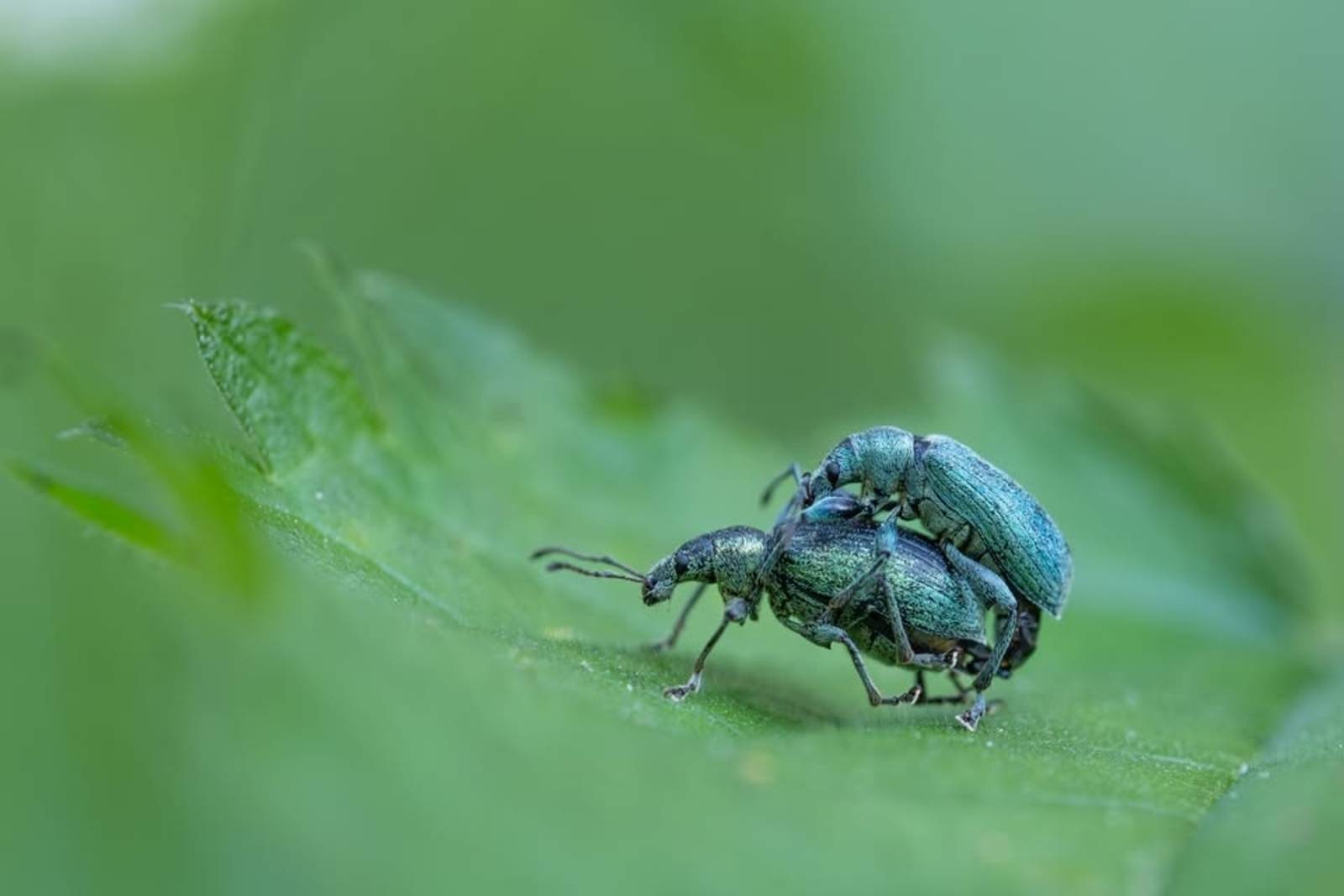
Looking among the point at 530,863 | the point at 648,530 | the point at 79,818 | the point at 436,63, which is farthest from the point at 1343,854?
the point at 436,63

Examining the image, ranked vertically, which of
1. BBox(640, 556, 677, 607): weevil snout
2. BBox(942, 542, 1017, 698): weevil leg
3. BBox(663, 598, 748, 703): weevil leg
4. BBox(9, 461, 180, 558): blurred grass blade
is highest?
→ BBox(942, 542, 1017, 698): weevil leg

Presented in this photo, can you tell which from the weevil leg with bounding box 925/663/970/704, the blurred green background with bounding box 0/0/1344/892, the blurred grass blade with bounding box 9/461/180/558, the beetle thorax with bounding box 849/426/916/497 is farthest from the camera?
the blurred green background with bounding box 0/0/1344/892

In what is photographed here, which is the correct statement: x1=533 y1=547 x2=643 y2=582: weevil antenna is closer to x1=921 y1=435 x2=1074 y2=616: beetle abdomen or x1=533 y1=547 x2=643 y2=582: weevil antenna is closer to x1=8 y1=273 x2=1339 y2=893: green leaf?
x1=8 y1=273 x2=1339 y2=893: green leaf

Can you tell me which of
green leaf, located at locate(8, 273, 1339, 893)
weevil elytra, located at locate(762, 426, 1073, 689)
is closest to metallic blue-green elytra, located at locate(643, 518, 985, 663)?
weevil elytra, located at locate(762, 426, 1073, 689)

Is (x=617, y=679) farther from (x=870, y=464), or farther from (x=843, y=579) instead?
(x=870, y=464)

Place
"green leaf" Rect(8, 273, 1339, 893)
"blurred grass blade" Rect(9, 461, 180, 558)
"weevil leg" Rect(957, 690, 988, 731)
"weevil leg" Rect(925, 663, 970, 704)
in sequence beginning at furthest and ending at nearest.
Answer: "weevil leg" Rect(925, 663, 970, 704) < "weevil leg" Rect(957, 690, 988, 731) < "blurred grass blade" Rect(9, 461, 180, 558) < "green leaf" Rect(8, 273, 1339, 893)

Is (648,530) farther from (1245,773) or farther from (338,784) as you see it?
(338,784)

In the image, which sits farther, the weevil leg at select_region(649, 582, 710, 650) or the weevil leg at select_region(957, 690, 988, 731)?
the weevil leg at select_region(649, 582, 710, 650)
